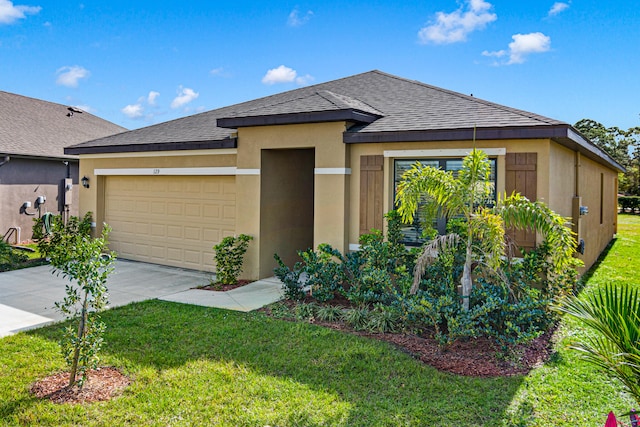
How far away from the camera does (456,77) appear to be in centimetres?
2050

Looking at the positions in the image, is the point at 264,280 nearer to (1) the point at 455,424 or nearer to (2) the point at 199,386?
(2) the point at 199,386

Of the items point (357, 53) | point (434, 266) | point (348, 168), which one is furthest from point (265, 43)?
point (434, 266)

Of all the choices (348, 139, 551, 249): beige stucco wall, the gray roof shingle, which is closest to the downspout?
the gray roof shingle

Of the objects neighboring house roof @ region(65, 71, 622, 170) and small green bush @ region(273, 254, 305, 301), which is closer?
neighboring house roof @ region(65, 71, 622, 170)

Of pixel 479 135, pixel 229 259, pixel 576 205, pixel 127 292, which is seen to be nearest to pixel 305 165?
pixel 229 259

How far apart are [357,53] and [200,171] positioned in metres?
8.90

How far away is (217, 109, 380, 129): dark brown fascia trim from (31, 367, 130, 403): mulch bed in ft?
18.1

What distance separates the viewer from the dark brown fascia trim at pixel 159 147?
10477 millimetres

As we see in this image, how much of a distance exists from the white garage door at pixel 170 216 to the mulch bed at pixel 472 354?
5.46 metres

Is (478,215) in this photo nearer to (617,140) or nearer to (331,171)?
(331,171)

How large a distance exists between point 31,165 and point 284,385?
15191 mm

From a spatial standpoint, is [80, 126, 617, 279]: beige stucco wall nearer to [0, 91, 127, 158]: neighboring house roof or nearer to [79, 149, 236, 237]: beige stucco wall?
[79, 149, 236, 237]: beige stucco wall

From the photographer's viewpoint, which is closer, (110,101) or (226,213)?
(226,213)

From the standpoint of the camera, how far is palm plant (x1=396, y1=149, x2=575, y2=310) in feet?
20.1
